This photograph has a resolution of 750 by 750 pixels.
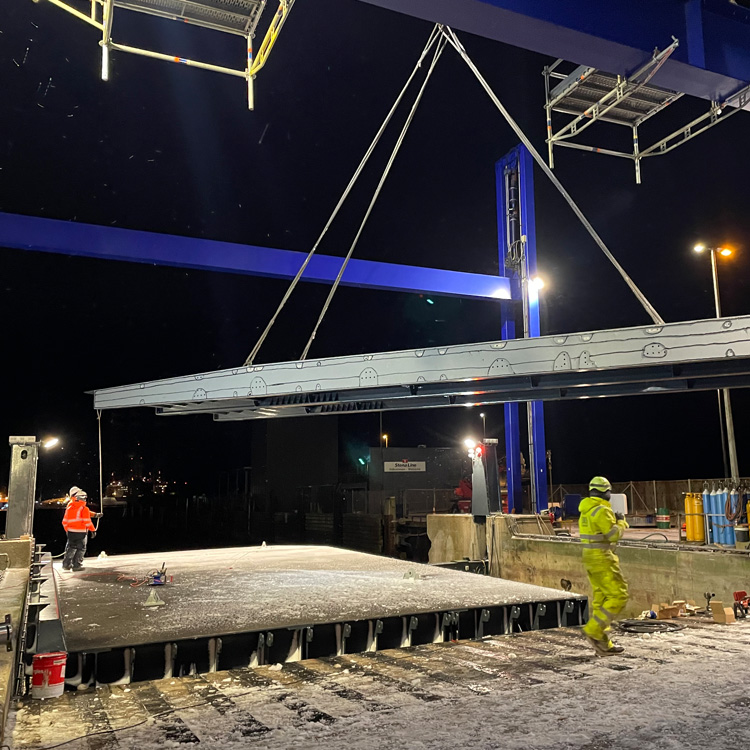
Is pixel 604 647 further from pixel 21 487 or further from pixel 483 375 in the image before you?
pixel 21 487

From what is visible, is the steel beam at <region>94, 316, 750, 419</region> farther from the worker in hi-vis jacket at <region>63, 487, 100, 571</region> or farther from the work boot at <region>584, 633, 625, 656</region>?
the work boot at <region>584, 633, 625, 656</region>

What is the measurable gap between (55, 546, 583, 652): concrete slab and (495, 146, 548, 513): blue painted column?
23.6ft

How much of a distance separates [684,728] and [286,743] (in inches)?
90.0

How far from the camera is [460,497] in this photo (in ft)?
81.6

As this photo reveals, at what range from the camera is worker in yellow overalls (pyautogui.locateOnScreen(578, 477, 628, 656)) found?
17.3 feet

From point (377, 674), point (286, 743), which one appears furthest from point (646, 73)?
point (286, 743)

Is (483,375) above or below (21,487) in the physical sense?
above

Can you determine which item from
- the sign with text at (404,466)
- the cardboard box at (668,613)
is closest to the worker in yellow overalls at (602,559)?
the cardboard box at (668,613)

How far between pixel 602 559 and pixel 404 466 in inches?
972

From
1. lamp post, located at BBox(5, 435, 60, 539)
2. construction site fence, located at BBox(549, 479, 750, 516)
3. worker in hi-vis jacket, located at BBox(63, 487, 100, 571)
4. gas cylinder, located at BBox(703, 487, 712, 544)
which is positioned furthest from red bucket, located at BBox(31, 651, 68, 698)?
construction site fence, located at BBox(549, 479, 750, 516)

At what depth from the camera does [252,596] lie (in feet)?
25.0

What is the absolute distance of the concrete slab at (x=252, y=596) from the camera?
19.5ft

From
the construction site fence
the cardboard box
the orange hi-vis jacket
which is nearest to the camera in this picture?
the cardboard box

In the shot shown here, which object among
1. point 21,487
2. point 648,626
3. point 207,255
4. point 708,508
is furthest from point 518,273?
point 21,487
